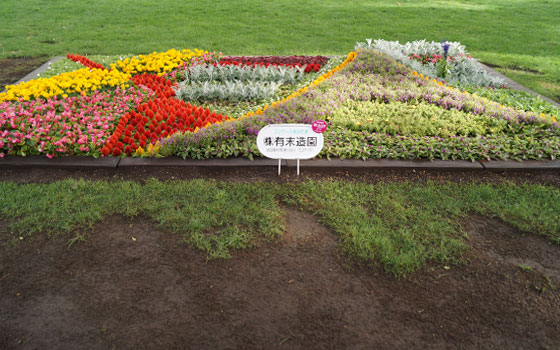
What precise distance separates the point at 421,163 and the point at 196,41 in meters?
8.41

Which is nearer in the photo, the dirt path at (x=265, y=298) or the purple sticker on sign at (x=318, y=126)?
the dirt path at (x=265, y=298)

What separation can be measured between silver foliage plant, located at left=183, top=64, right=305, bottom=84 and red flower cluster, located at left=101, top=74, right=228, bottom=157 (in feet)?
4.04

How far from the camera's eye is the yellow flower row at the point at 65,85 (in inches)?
221

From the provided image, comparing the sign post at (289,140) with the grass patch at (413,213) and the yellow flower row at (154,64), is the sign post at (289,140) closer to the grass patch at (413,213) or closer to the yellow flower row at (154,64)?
the grass patch at (413,213)

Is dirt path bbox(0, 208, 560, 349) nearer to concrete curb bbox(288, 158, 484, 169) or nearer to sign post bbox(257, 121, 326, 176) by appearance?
sign post bbox(257, 121, 326, 176)

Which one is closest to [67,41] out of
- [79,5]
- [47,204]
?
[79,5]

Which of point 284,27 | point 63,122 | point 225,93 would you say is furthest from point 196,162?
point 284,27

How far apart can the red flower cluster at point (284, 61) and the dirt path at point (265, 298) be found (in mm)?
5205

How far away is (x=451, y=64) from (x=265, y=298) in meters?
7.06

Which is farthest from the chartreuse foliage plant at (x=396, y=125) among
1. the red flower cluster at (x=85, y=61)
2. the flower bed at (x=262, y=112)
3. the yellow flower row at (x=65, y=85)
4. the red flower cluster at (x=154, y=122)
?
the red flower cluster at (x=85, y=61)

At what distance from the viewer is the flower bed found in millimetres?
4621

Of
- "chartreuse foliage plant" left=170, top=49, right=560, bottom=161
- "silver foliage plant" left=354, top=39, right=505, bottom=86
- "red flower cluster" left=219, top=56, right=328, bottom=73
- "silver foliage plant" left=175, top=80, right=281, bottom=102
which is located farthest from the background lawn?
"silver foliage plant" left=175, top=80, right=281, bottom=102

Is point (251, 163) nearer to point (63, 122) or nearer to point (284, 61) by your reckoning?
point (63, 122)

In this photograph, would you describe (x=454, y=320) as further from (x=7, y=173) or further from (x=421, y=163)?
(x=7, y=173)
